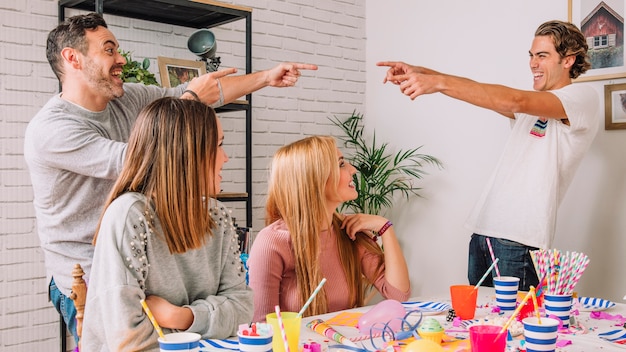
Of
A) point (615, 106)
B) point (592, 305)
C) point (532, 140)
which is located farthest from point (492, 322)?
point (615, 106)

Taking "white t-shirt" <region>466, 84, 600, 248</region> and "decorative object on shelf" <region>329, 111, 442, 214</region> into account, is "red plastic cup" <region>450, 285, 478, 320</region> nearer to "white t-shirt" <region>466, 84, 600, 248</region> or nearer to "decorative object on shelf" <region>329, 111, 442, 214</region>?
"white t-shirt" <region>466, 84, 600, 248</region>

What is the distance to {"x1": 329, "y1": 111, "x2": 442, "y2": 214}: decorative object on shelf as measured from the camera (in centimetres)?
432

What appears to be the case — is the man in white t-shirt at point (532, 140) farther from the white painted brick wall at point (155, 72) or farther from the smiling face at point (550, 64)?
the white painted brick wall at point (155, 72)

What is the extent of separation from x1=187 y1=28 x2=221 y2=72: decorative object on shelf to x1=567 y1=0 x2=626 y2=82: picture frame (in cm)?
188

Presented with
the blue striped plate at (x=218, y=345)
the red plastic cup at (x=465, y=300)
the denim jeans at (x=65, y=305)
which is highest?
the red plastic cup at (x=465, y=300)

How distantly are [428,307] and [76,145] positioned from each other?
1.23 meters

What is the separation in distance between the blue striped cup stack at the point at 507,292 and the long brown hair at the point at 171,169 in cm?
92

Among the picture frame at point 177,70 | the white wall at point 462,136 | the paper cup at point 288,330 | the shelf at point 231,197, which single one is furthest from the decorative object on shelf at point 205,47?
the paper cup at point 288,330

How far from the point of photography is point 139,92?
264cm

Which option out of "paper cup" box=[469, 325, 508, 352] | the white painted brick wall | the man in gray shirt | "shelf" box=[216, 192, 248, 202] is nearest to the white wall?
the white painted brick wall

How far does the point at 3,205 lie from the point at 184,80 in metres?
1.06

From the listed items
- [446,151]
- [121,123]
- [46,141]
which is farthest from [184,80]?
[446,151]

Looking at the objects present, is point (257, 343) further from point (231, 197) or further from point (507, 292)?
point (231, 197)

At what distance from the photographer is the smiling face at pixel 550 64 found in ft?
9.74
